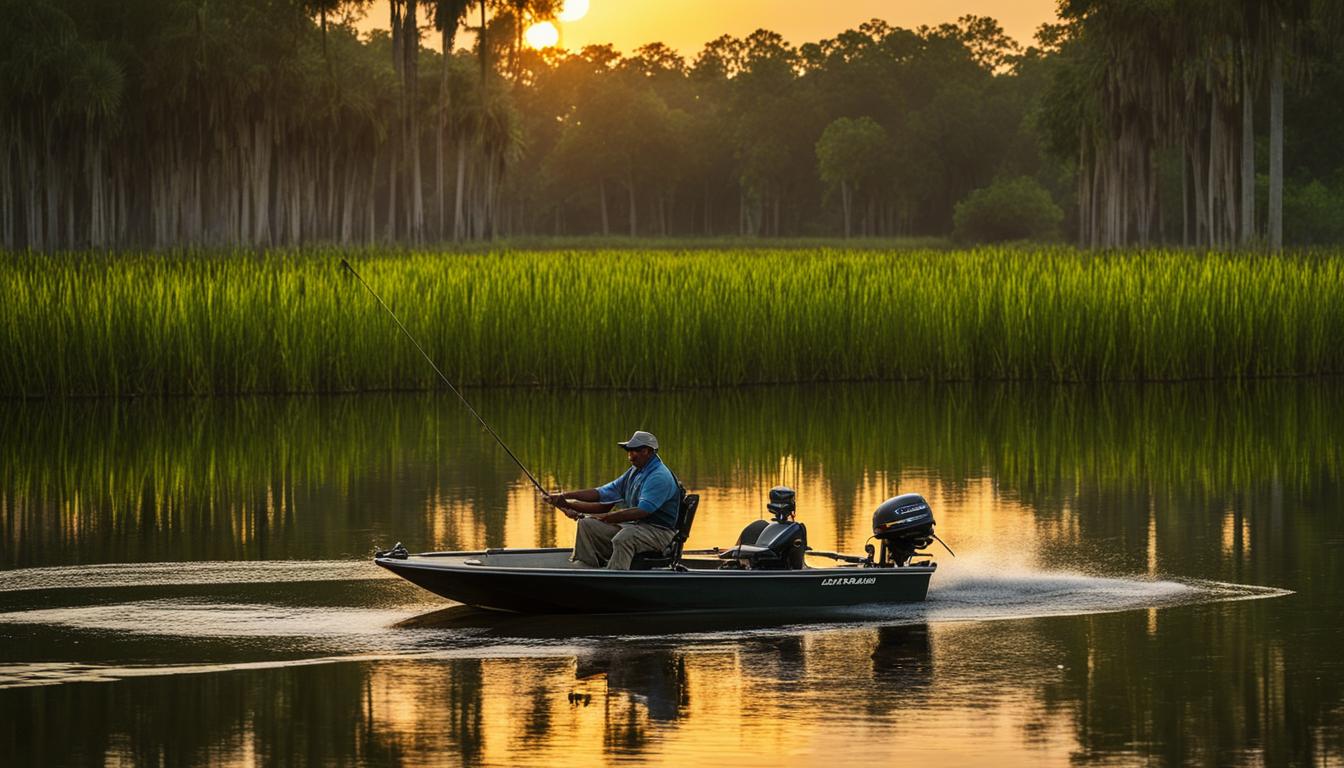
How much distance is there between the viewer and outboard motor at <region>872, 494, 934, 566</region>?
1277 cm

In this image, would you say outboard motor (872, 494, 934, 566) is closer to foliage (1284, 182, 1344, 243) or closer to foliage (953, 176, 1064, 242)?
foliage (1284, 182, 1344, 243)

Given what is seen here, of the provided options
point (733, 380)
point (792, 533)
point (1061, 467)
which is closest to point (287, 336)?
point (733, 380)

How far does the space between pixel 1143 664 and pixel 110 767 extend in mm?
5162

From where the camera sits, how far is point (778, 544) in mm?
Result: 12375

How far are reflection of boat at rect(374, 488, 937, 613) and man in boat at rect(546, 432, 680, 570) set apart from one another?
0.30 ft

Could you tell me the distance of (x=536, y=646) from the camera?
38.0ft

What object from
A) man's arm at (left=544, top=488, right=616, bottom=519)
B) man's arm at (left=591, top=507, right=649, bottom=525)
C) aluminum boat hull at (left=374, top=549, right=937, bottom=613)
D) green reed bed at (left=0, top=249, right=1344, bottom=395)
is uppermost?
green reed bed at (left=0, top=249, right=1344, bottom=395)

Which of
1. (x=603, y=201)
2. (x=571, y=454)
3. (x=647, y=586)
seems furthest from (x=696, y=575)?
(x=603, y=201)

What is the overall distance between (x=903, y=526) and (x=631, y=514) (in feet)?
5.49

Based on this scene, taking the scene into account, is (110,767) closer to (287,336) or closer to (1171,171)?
(287,336)

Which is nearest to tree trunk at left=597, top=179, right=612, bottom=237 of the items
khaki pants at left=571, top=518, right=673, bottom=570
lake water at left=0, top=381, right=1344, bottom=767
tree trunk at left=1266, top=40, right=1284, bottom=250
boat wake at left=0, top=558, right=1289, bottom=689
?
tree trunk at left=1266, top=40, right=1284, bottom=250

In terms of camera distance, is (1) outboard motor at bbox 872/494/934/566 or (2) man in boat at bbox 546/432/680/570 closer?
(2) man in boat at bbox 546/432/680/570

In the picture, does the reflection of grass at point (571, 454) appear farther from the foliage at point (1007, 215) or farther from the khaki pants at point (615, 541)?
the foliage at point (1007, 215)

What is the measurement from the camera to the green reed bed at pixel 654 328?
27.1 m
